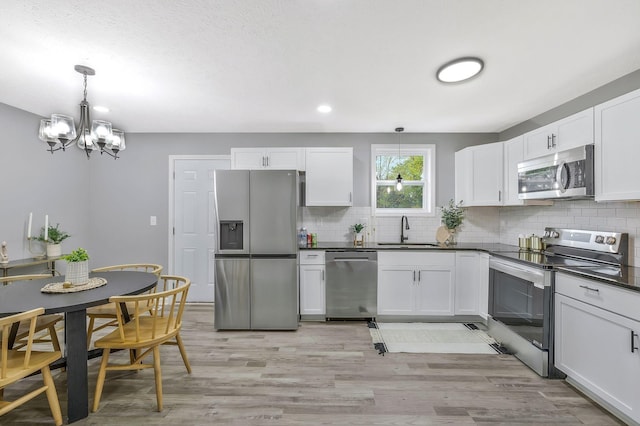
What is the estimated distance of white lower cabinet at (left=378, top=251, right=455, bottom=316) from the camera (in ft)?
11.3

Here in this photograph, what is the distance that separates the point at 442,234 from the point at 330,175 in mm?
1771

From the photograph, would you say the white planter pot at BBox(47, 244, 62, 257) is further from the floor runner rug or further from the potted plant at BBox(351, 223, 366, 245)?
the floor runner rug

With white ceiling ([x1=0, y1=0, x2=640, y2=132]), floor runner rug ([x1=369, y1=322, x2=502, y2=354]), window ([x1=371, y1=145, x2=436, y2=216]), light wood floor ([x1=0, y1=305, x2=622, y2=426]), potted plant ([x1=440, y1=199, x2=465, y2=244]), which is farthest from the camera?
window ([x1=371, y1=145, x2=436, y2=216])

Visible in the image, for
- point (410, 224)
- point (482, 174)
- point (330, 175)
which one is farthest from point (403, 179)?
point (330, 175)

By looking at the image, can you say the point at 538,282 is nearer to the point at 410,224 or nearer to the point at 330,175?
the point at 410,224

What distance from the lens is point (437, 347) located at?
112 inches

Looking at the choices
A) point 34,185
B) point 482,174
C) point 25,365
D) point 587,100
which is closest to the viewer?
point 25,365

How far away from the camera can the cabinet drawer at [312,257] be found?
3502mm

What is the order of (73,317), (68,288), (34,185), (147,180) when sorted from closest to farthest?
1. (73,317)
2. (68,288)
3. (34,185)
4. (147,180)

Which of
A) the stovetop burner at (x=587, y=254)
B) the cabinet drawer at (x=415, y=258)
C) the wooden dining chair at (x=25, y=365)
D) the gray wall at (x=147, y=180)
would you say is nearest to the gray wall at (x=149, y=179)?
the gray wall at (x=147, y=180)

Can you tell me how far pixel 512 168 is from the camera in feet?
10.9

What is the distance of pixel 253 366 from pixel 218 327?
3.12ft

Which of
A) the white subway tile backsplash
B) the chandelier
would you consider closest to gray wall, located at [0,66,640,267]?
the white subway tile backsplash

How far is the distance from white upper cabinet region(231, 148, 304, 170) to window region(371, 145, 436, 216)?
119 cm
